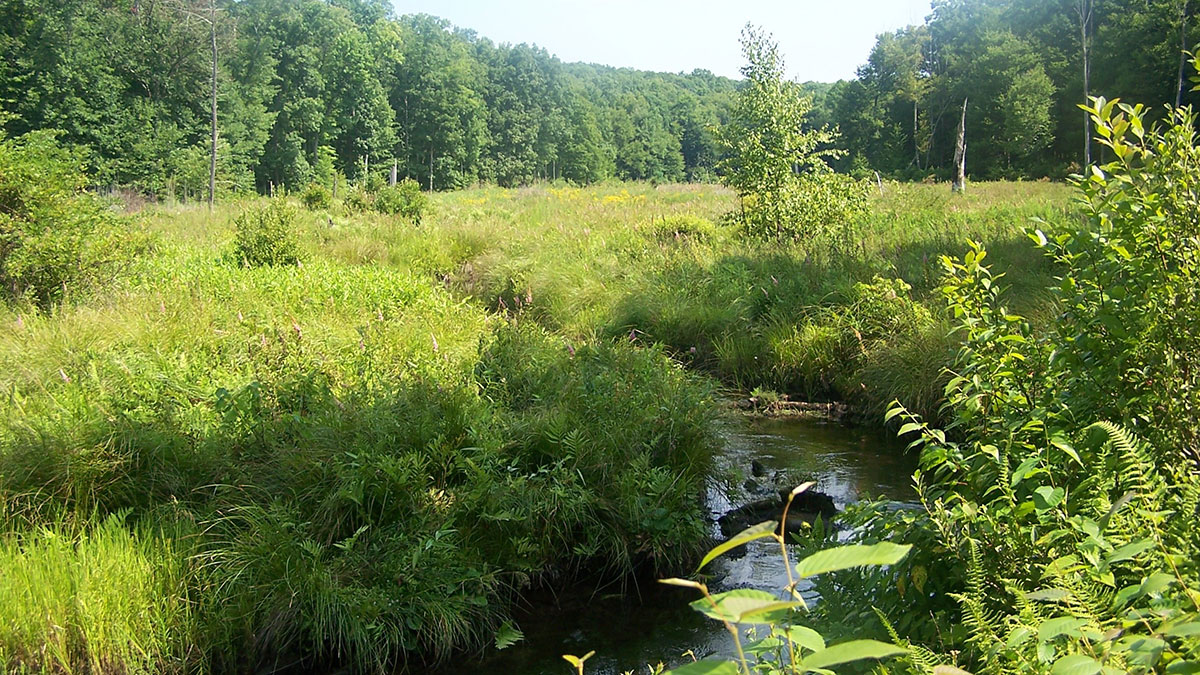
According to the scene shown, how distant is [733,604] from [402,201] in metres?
17.8

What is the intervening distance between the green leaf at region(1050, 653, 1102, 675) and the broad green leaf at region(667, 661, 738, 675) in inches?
28.2

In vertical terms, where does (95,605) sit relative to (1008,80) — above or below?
below

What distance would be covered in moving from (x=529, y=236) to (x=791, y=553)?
1038 centimetres

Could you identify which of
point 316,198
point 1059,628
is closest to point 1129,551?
point 1059,628

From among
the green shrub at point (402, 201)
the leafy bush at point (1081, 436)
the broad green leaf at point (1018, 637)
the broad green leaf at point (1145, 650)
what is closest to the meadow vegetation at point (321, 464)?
the leafy bush at point (1081, 436)

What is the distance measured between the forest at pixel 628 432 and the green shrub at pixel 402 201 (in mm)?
1858

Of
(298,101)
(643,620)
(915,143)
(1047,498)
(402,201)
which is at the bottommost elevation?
(643,620)

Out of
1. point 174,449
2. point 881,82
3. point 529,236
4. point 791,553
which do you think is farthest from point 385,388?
point 881,82

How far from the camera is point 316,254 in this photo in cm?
1236

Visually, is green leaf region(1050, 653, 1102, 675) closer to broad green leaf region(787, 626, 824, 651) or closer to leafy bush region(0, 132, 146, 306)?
broad green leaf region(787, 626, 824, 651)

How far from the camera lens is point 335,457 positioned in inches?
183

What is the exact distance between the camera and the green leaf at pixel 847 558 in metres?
1.04

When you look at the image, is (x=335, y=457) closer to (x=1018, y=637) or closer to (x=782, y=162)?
(x=1018, y=637)

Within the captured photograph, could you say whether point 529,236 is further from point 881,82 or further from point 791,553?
point 881,82
